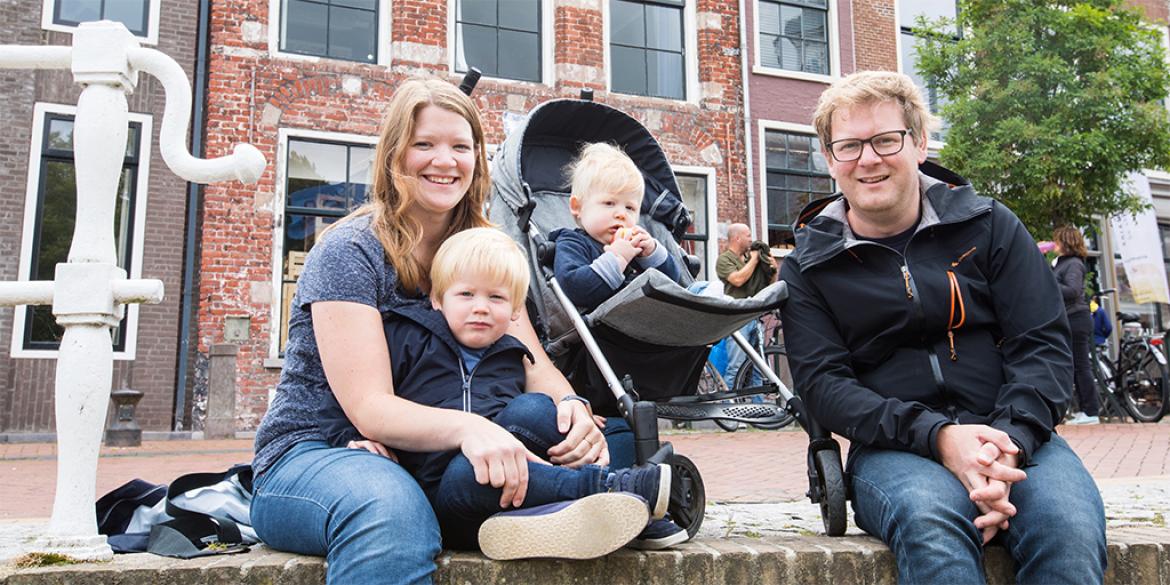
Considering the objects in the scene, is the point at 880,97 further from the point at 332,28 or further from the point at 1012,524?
the point at 332,28

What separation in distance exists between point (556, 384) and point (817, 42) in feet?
43.8

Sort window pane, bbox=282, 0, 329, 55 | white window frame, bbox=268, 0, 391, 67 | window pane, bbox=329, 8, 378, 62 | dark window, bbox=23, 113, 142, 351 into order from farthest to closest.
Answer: window pane, bbox=329, 8, 378, 62 < window pane, bbox=282, 0, 329, 55 < white window frame, bbox=268, 0, 391, 67 < dark window, bbox=23, 113, 142, 351

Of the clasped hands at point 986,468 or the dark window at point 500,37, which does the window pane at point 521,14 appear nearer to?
the dark window at point 500,37

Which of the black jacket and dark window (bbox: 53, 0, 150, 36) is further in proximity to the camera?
dark window (bbox: 53, 0, 150, 36)

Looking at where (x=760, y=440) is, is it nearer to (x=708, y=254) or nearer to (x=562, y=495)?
(x=708, y=254)

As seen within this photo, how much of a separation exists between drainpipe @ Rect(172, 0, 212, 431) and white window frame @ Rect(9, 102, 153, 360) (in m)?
0.48

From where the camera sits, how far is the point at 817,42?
1463 centimetres

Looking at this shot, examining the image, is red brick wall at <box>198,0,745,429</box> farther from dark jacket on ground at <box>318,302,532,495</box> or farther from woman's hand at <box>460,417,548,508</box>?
woman's hand at <box>460,417,548,508</box>

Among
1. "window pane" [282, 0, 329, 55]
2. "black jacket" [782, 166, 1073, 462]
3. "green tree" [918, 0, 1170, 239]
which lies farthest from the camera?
"green tree" [918, 0, 1170, 239]

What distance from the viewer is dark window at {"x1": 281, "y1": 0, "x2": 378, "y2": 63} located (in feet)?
38.5

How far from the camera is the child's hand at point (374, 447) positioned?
2.16m

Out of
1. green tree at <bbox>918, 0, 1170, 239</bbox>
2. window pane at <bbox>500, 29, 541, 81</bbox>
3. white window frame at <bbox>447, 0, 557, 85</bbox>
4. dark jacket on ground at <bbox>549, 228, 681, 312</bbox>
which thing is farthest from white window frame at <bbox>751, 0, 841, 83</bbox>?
dark jacket on ground at <bbox>549, 228, 681, 312</bbox>

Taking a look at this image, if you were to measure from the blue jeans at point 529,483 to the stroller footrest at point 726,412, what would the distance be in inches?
30.6

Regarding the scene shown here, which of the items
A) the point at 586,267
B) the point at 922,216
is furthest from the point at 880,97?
the point at 586,267
